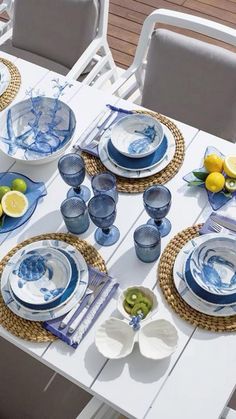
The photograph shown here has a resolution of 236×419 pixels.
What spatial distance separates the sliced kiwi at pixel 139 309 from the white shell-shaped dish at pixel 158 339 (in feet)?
0.14

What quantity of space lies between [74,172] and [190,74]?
1.94 feet

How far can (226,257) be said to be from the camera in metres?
1.40

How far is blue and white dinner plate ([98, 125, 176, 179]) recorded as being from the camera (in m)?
1.58

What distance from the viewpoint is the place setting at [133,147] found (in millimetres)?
1581

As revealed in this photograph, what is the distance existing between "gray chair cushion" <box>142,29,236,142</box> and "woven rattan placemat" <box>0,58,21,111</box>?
0.47 meters

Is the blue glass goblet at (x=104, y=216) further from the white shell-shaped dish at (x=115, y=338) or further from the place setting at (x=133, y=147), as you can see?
the white shell-shaped dish at (x=115, y=338)

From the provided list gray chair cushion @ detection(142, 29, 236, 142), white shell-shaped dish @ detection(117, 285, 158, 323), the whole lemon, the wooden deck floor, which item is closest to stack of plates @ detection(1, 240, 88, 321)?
white shell-shaped dish @ detection(117, 285, 158, 323)

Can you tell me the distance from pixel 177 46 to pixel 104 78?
1.43ft

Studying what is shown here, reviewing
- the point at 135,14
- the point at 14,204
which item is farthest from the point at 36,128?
the point at 135,14

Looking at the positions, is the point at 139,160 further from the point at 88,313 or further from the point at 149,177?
the point at 88,313

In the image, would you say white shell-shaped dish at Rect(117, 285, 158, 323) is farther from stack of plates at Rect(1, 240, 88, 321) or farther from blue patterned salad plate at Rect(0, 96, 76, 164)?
blue patterned salad plate at Rect(0, 96, 76, 164)

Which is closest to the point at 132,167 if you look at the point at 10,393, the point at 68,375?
the point at 68,375

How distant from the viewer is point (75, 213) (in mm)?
1503

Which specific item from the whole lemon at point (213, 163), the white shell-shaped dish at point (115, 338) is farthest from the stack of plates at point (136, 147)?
the white shell-shaped dish at point (115, 338)
